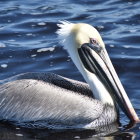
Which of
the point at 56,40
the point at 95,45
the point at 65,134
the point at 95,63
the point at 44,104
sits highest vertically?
the point at 56,40

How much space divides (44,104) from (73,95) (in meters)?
0.37

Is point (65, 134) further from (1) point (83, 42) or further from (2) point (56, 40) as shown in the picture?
(2) point (56, 40)

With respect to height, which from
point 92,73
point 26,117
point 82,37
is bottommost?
point 26,117

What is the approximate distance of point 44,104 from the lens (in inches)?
278

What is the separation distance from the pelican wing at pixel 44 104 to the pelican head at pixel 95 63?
0.23m

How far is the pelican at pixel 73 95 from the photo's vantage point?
700cm

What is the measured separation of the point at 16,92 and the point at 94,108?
3.22 ft

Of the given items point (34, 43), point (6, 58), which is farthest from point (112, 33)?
point (6, 58)

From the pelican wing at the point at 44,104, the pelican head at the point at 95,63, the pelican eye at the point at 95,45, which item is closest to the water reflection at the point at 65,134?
the pelican wing at the point at 44,104

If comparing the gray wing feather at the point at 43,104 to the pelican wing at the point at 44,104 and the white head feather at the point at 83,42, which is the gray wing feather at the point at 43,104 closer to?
the pelican wing at the point at 44,104

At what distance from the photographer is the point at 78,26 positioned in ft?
23.9

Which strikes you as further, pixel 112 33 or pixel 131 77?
pixel 112 33

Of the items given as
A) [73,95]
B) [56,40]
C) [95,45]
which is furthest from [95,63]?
[56,40]

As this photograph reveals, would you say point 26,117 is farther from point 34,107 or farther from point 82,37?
point 82,37
